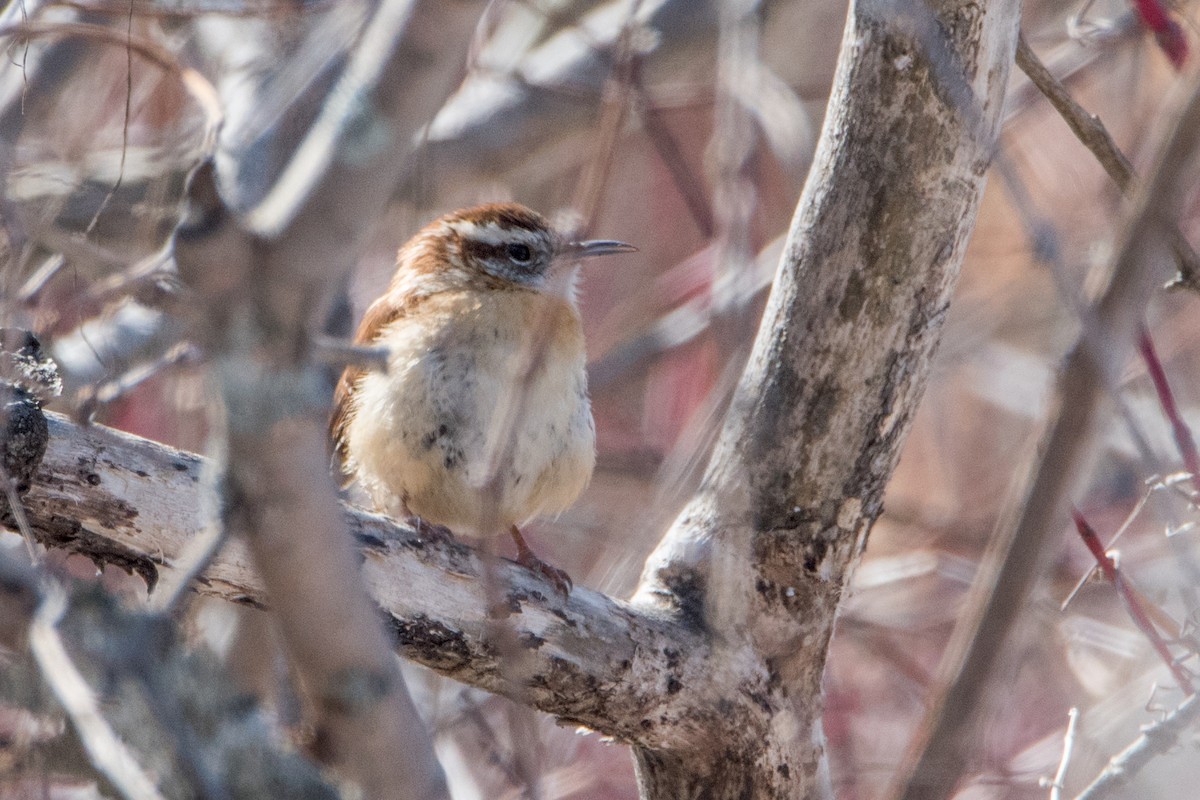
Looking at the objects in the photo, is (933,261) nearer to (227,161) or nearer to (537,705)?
(537,705)

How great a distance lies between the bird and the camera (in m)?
3.86

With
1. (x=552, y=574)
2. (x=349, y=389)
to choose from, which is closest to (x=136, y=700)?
(x=552, y=574)

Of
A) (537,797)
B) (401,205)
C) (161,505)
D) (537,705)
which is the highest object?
(401,205)

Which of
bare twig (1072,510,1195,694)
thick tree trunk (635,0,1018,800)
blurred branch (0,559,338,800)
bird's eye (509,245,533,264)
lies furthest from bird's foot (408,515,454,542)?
bare twig (1072,510,1195,694)

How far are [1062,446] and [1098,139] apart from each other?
2235mm

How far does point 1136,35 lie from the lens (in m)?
5.51

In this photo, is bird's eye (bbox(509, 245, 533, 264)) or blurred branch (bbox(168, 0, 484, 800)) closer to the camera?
blurred branch (bbox(168, 0, 484, 800))

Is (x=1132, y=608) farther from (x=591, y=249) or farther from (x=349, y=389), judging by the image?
(x=349, y=389)

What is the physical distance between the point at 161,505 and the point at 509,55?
5720 mm

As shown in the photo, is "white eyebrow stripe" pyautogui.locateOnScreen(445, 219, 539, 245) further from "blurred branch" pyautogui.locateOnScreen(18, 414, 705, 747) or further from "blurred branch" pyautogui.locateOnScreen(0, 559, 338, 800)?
"blurred branch" pyautogui.locateOnScreen(0, 559, 338, 800)

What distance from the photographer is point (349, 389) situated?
170 inches

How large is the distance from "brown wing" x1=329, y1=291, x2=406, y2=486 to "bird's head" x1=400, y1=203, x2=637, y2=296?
20 centimetres

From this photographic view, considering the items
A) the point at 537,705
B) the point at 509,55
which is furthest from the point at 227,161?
the point at 509,55

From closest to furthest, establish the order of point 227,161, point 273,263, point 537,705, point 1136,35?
point 273,263 → point 227,161 → point 537,705 → point 1136,35
